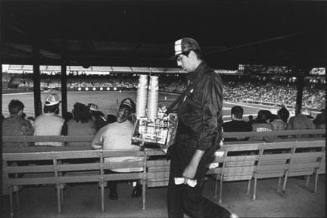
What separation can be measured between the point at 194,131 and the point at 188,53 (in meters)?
0.58

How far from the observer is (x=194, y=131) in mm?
2191

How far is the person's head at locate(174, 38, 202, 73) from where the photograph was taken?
2.18m

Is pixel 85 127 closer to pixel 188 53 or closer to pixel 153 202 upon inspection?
pixel 153 202

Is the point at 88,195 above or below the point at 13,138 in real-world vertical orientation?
below

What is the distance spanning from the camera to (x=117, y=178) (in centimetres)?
318

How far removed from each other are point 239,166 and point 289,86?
4992 centimetres

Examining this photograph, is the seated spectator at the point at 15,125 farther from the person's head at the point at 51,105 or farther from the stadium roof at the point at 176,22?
the stadium roof at the point at 176,22

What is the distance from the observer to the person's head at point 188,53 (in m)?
2.18

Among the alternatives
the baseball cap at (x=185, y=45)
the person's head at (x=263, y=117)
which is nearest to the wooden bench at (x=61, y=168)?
the baseball cap at (x=185, y=45)

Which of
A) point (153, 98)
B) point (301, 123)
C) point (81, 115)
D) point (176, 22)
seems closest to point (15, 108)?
point (81, 115)

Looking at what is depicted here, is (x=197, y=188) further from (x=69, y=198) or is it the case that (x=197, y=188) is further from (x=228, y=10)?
(x=228, y=10)

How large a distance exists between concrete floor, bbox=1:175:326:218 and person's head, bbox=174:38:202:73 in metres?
1.79

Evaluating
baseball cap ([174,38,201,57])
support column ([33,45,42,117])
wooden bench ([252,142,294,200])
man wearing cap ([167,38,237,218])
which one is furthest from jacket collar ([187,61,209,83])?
support column ([33,45,42,117])

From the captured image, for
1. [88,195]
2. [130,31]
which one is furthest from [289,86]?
[88,195]
